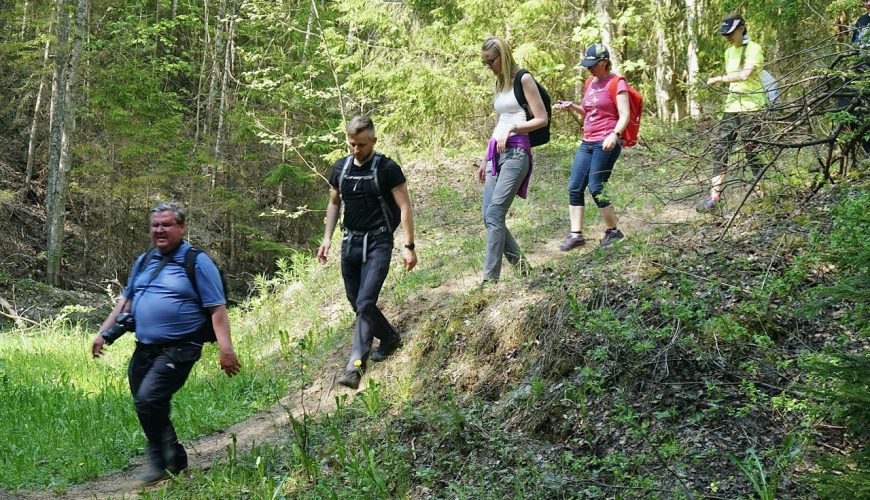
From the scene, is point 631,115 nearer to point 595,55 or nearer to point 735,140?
point 595,55

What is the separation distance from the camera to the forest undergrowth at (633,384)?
3.61 m

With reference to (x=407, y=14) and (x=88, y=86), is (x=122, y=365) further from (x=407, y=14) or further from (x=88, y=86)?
(x=88, y=86)

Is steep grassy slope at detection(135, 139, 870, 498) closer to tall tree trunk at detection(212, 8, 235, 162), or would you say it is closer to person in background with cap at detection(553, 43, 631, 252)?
person in background with cap at detection(553, 43, 631, 252)

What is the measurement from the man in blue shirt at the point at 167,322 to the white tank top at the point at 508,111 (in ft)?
9.73

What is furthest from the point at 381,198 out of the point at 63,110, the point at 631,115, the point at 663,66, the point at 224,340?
the point at 63,110

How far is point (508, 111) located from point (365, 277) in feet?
6.75

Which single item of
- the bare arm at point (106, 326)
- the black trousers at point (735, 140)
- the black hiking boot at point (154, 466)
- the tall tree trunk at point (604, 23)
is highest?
the tall tree trunk at point (604, 23)

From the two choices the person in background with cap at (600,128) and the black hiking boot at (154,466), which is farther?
the person in background with cap at (600,128)

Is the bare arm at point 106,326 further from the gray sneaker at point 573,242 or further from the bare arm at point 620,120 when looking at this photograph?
the gray sneaker at point 573,242

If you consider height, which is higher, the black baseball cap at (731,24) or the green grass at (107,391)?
the black baseball cap at (731,24)

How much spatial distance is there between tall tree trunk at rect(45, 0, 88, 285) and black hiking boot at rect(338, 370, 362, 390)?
1405 cm

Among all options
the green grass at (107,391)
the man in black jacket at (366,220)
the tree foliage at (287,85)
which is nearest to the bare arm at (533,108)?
the man in black jacket at (366,220)

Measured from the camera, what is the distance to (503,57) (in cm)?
631

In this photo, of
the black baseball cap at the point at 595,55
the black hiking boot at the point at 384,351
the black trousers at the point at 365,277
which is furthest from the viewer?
the black baseball cap at the point at 595,55
